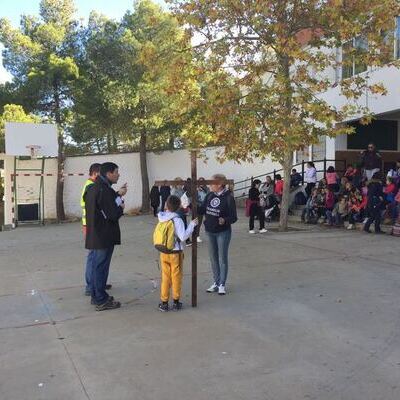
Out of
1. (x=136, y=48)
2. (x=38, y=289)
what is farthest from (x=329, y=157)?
(x=38, y=289)

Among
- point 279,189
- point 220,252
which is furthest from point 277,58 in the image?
point 220,252

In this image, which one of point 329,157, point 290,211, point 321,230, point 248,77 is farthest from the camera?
point 329,157

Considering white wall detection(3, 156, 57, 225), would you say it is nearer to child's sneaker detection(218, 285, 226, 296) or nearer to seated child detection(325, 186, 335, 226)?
seated child detection(325, 186, 335, 226)

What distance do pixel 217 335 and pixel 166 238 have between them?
4.64 ft

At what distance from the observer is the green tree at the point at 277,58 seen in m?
12.2

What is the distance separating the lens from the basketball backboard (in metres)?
20.2

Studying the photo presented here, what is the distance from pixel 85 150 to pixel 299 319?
28691 millimetres

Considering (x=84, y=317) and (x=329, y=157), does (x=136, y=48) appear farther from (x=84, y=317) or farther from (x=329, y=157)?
(x=84, y=317)

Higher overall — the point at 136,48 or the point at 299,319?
the point at 136,48

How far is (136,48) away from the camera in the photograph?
22297 mm

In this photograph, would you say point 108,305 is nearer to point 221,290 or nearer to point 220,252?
point 221,290

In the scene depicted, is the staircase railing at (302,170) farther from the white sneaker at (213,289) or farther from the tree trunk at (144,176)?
the white sneaker at (213,289)

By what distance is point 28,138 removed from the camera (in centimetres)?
2042

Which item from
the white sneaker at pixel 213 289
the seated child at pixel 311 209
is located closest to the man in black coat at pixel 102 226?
the white sneaker at pixel 213 289
